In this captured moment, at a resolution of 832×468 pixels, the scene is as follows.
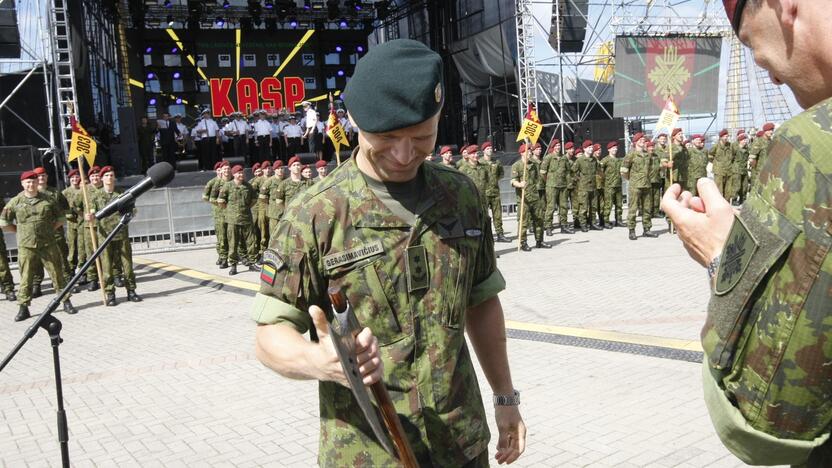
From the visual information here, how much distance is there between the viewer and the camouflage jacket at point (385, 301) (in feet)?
5.61

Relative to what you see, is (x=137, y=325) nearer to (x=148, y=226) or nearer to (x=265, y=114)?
(x=148, y=226)

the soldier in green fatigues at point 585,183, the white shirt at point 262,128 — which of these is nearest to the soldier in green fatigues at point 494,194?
the soldier in green fatigues at point 585,183

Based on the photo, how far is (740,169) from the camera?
18.4 meters

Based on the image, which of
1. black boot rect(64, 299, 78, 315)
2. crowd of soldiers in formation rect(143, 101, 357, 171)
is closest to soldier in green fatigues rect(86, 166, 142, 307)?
black boot rect(64, 299, 78, 315)

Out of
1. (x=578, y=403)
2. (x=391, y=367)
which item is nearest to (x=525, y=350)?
(x=578, y=403)

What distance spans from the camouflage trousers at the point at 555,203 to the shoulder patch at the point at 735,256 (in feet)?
48.9

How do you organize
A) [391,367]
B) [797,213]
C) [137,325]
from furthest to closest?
1. [137,325]
2. [391,367]
3. [797,213]

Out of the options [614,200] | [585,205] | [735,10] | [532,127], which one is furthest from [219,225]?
[735,10]

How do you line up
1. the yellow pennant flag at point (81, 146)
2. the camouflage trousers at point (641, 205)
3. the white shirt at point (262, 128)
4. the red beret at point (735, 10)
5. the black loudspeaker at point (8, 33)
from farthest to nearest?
the white shirt at point (262, 128), the camouflage trousers at point (641, 205), the black loudspeaker at point (8, 33), the yellow pennant flag at point (81, 146), the red beret at point (735, 10)

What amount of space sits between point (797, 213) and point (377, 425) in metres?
0.98

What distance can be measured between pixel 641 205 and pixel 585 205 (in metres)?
1.31

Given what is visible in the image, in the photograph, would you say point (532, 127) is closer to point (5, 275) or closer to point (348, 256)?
point (5, 275)

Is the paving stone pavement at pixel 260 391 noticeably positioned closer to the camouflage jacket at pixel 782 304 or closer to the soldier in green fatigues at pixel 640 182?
the camouflage jacket at pixel 782 304

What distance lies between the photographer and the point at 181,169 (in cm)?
2031
